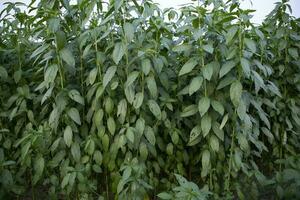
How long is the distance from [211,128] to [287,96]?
129 centimetres

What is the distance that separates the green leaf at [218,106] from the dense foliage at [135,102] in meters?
0.01

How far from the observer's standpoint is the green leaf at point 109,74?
215 centimetres

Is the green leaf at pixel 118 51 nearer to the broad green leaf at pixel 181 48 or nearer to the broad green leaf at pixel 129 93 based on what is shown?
the broad green leaf at pixel 129 93

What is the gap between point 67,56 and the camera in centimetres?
216

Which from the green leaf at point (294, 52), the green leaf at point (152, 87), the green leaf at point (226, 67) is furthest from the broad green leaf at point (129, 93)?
the green leaf at point (294, 52)

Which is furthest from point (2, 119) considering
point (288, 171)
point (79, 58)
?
point (288, 171)

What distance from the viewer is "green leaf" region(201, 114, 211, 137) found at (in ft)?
7.19

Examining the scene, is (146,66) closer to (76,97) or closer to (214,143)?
(76,97)

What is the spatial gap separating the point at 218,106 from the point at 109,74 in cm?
81

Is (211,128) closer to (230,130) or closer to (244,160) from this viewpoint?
(230,130)

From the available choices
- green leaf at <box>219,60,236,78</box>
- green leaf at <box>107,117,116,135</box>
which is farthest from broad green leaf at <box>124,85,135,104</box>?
green leaf at <box>219,60,236,78</box>

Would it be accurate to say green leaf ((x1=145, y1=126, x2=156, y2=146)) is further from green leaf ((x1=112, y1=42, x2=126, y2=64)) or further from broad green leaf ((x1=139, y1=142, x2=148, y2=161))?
green leaf ((x1=112, y1=42, x2=126, y2=64))

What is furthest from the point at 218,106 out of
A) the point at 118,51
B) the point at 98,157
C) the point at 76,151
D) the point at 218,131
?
the point at 76,151

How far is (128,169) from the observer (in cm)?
210
